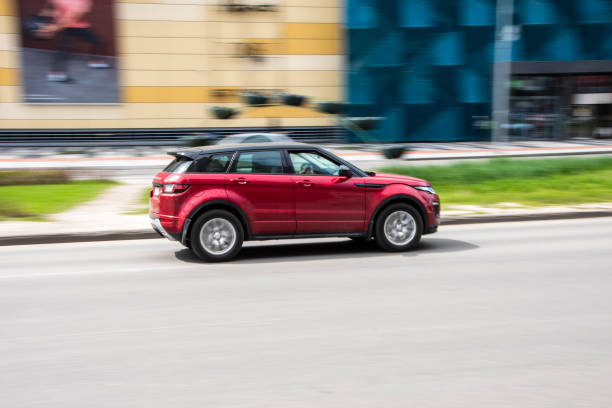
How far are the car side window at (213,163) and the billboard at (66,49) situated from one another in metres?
27.9

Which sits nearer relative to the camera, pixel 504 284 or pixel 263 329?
pixel 263 329

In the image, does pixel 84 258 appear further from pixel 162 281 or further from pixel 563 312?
pixel 563 312

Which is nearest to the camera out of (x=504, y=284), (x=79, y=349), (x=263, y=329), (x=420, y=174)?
(x=79, y=349)

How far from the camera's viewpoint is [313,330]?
4.87 m

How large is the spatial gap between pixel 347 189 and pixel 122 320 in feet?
12.3

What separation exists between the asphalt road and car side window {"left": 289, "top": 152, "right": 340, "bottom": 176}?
113 cm

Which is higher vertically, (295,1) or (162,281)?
Result: (295,1)

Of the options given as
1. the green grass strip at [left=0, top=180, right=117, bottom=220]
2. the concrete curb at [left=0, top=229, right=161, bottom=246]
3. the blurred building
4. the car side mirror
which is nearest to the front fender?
the car side mirror

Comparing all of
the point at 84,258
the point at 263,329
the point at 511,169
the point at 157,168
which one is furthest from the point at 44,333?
the point at 157,168

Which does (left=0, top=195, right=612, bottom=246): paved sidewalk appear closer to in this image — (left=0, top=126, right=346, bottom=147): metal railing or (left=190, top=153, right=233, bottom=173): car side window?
(left=190, top=153, right=233, bottom=173): car side window

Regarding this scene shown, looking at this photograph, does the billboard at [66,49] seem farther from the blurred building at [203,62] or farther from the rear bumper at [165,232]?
the rear bumper at [165,232]

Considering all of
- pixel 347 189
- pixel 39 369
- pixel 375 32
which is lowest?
pixel 39 369

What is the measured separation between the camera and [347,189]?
8.03 metres

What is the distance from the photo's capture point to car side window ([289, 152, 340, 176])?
8.01 m
